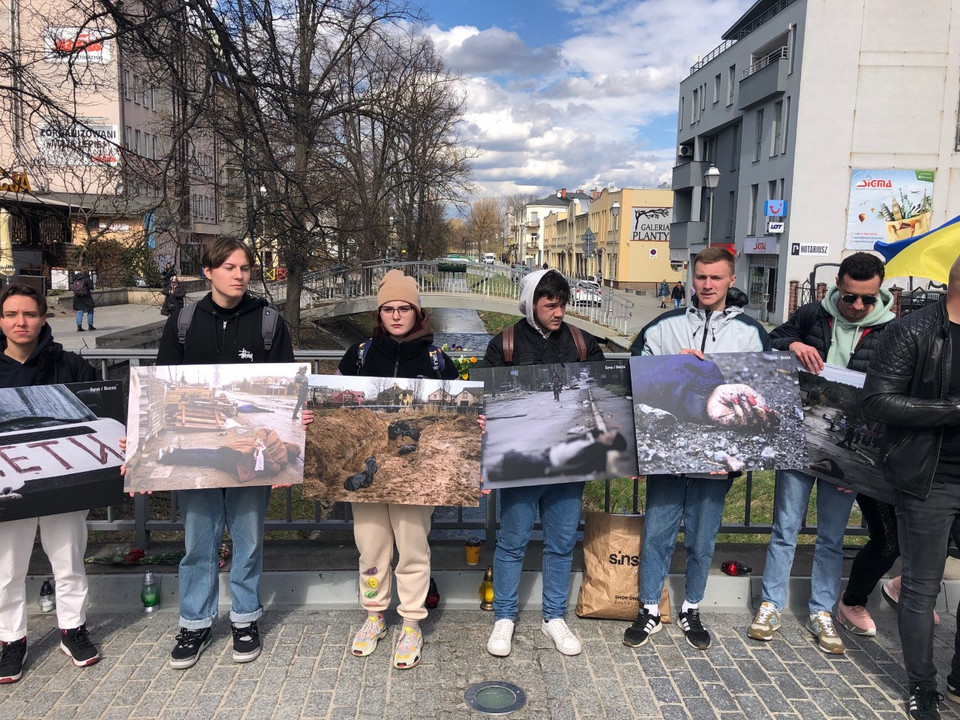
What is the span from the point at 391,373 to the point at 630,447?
4.45ft

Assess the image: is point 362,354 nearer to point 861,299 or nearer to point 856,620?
point 861,299

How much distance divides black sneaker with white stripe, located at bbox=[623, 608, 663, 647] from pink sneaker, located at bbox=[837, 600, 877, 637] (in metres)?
1.13

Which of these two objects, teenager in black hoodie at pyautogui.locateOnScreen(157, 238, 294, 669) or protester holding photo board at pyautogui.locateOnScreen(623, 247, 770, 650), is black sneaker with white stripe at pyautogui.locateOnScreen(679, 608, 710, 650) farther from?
teenager in black hoodie at pyautogui.locateOnScreen(157, 238, 294, 669)

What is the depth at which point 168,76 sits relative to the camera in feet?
21.1

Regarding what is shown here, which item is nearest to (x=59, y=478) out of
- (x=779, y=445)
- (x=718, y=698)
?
(x=718, y=698)

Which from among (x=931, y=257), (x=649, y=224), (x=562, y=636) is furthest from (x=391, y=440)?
(x=649, y=224)

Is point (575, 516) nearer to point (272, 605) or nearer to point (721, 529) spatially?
point (721, 529)

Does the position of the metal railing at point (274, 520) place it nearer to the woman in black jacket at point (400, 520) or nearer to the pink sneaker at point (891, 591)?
the pink sneaker at point (891, 591)

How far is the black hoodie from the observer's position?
12.1 ft

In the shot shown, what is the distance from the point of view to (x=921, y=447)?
131 inches

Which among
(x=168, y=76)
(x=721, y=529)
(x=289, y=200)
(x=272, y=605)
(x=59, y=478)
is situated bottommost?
(x=272, y=605)

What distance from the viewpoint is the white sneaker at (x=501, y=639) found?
12.8 ft

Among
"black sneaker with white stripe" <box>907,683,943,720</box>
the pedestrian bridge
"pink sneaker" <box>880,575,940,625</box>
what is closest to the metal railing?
"pink sneaker" <box>880,575,940,625</box>

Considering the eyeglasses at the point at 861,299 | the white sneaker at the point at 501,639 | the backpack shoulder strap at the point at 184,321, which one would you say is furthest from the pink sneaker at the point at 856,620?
the backpack shoulder strap at the point at 184,321
